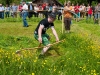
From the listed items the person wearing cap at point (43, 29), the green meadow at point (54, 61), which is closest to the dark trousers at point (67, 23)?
the green meadow at point (54, 61)

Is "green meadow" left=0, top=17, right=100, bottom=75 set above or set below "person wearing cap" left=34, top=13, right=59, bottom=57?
below

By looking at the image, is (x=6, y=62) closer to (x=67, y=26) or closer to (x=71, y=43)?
(x=71, y=43)

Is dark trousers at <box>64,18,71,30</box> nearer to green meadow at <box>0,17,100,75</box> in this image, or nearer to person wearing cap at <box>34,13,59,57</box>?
green meadow at <box>0,17,100,75</box>

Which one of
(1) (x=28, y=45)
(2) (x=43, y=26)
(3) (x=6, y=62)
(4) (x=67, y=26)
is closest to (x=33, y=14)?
(4) (x=67, y=26)

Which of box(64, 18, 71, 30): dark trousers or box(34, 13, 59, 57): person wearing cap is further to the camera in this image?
box(64, 18, 71, 30): dark trousers

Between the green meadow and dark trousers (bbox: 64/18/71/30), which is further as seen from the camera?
dark trousers (bbox: 64/18/71/30)

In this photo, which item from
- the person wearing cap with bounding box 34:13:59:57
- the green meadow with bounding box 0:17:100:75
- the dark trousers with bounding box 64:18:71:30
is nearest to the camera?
the green meadow with bounding box 0:17:100:75

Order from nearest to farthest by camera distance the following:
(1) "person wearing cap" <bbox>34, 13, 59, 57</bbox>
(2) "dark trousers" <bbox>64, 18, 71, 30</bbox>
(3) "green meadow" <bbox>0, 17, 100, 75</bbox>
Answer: (3) "green meadow" <bbox>0, 17, 100, 75</bbox>
(1) "person wearing cap" <bbox>34, 13, 59, 57</bbox>
(2) "dark trousers" <bbox>64, 18, 71, 30</bbox>

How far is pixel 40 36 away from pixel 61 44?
237 centimetres

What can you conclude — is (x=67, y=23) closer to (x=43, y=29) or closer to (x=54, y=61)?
(x=43, y=29)

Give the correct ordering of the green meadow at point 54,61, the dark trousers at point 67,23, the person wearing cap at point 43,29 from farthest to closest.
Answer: the dark trousers at point 67,23, the person wearing cap at point 43,29, the green meadow at point 54,61

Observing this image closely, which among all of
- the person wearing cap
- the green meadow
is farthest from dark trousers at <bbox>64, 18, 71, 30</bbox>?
the person wearing cap

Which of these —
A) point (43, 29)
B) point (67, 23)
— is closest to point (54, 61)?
point (43, 29)

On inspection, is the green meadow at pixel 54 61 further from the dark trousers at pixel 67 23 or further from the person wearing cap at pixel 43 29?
the dark trousers at pixel 67 23
